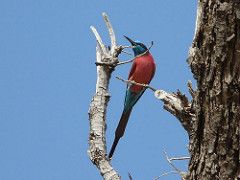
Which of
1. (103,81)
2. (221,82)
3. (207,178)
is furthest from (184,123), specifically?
(103,81)

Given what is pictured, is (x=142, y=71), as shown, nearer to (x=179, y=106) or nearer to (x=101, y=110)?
(x=101, y=110)

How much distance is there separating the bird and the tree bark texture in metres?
2.15

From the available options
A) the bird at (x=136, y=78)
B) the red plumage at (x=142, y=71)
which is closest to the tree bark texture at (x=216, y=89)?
the bird at (x=136, y=78)

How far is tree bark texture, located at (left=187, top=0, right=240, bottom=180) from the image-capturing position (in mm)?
2409

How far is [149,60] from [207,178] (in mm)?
3591

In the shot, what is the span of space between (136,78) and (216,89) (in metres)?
3.51

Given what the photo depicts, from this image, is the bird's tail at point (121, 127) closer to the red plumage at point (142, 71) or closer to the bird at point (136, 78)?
the bird at point (136, 78)

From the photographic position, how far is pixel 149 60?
622 cm

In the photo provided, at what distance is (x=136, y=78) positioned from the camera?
6023 mm

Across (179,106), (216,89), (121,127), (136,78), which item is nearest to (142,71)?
(136,78)

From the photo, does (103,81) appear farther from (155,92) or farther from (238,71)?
(238,71)

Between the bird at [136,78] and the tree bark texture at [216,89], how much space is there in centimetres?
215

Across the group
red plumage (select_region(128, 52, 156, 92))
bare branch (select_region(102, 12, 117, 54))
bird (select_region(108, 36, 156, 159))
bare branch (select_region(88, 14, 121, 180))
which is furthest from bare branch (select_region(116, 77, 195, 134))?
red plumage (select_region(128, 52, 156, 92))

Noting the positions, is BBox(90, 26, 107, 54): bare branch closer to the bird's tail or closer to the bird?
the bird
